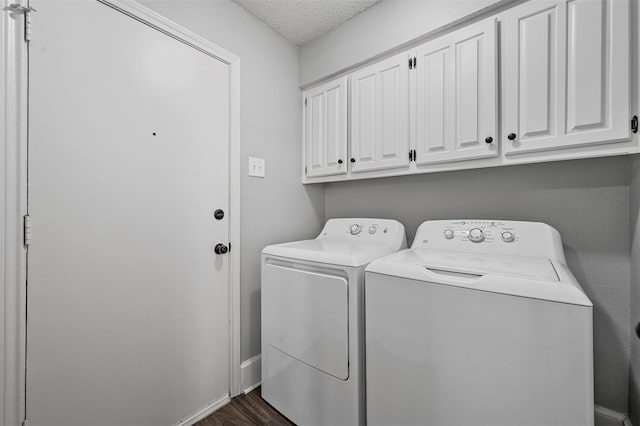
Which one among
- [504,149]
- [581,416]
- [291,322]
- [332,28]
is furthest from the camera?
[332,28]

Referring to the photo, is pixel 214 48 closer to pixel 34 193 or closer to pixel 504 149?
pixel 34 193

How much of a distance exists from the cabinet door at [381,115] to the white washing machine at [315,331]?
48 cm

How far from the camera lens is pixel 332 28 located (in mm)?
1918

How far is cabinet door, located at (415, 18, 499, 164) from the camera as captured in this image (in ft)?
4.36

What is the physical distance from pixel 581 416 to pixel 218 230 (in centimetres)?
166

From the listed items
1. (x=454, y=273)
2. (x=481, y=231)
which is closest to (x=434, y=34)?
(x=481, y=231)

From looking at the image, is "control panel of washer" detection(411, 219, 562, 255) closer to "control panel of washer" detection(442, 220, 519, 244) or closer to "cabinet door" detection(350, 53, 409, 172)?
"control panel of washer" detection(442, 220, 519, 244)

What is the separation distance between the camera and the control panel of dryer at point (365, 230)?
1688 mm

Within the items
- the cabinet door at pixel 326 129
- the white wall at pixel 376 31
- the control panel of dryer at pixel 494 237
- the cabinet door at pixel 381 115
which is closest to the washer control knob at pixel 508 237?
the control panel of dryer at pixel 494 237

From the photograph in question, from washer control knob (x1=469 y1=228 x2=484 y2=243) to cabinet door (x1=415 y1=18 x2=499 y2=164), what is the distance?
15.3 inches

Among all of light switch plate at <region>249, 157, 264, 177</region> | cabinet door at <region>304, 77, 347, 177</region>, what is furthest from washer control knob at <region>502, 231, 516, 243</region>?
light switch plate at <region>249, 157, 264, 177</region>

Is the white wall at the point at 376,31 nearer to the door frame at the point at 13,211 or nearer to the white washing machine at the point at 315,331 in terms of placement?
the white washing machine at the point at 315,331

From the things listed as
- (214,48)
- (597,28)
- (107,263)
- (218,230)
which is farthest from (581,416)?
(214,48)

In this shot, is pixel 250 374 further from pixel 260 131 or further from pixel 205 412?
pixel 260 131
